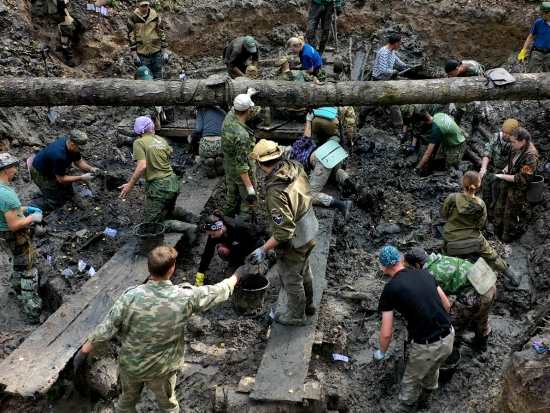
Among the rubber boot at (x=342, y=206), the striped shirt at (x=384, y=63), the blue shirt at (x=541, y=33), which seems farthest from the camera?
A: the striped shirt at (x=384, y=63)

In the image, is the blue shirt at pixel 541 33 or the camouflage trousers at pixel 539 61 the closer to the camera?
the blue shirt at pixel 541 33

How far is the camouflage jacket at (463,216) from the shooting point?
5980 millimetres

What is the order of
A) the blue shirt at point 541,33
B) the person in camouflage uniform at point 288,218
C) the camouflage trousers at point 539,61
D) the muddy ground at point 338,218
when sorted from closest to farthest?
the person in camouflage uniform at point 288,218, the muddy ground at point 338,218, the blue shirt at point 541,33, the camouflage trousers at point 539,61

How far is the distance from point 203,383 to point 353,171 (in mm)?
4876

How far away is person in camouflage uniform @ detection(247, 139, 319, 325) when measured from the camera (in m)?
5.05

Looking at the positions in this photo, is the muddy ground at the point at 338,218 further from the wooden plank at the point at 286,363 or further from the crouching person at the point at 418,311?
the crouching person at the point at 418,311

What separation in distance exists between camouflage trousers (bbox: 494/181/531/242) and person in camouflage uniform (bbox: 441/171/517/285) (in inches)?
51.0

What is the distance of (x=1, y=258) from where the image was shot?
284 inches

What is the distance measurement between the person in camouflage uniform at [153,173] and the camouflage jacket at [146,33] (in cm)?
382

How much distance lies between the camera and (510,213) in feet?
24.3

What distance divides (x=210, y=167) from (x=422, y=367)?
16.2ft

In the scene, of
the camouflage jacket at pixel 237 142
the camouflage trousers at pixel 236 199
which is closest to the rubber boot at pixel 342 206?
the camouflage trousers at pixel 236 199

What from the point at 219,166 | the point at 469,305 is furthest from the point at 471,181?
the point at 219,166

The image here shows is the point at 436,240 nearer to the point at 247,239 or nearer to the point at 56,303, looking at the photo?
the point at 247,239
